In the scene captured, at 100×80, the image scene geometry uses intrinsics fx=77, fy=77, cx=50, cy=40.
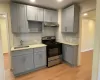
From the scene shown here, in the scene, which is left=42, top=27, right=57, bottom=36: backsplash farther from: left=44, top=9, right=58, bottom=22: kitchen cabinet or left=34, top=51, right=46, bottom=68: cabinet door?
left=34, top=51, right=46, bottom=68: cabinet door

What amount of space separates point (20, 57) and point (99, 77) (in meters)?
2.28

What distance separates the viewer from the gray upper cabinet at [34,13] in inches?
119

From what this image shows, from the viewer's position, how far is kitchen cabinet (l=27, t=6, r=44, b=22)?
3017 millimetres

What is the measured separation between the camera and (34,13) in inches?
123

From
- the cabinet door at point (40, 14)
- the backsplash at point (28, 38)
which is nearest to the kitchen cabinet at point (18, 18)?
the backsplash at point (28, 38)

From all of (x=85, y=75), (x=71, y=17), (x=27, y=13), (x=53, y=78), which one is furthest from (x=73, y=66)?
(x=27, y=13)

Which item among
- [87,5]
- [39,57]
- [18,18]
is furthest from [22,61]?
[87,5]

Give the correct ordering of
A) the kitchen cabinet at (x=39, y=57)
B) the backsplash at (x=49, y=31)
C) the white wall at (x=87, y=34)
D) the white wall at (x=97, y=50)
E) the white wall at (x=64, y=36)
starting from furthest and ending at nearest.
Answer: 1. the white wall at (x=87, y=34)
2. the backsplash at (x=49, y=31)
3. the white wall at (x=64, y=36)
4. the kitchen cabinet at (x=39, y=57)
5. the white wall at (x=97, y=50)

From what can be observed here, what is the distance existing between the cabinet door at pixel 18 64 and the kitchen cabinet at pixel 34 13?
155 cm

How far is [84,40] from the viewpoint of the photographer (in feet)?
18.4

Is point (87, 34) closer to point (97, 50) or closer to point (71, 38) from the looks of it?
point (71, 38)

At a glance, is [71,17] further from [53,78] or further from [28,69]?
[28,69]

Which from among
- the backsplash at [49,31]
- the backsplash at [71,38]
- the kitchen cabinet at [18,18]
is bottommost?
the backsplash at [71,38]

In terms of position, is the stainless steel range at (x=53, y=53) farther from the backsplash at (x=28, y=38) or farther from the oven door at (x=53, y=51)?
the backsplash at (x=28, y=38)
